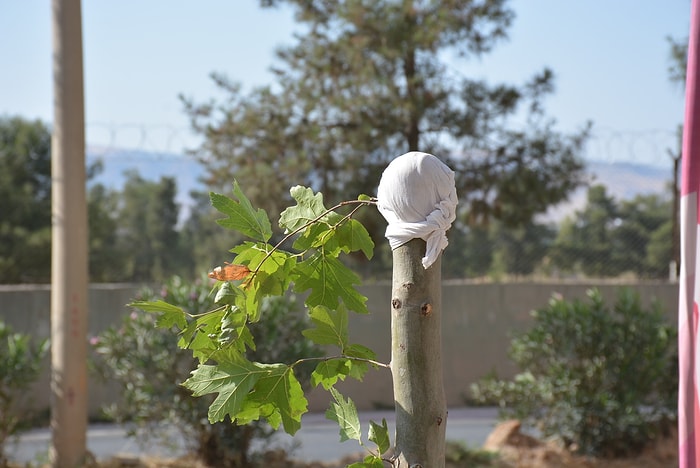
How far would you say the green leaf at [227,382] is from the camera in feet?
4.37

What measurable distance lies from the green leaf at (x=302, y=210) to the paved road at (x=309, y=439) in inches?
168

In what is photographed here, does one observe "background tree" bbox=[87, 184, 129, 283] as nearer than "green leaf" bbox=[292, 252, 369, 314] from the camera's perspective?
No

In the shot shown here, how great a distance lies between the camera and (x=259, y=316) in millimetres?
1447

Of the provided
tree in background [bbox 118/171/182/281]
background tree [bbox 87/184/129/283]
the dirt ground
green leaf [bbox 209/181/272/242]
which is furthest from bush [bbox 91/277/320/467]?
background tree [bbox 87/184/129/283]

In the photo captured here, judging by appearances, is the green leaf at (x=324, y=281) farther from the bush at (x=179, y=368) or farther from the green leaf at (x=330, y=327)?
the bush at (x=179, y=368)

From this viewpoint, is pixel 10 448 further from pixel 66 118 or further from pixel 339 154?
pixel 339 154

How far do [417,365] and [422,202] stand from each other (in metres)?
0.25

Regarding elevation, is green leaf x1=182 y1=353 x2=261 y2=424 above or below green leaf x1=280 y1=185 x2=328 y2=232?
below

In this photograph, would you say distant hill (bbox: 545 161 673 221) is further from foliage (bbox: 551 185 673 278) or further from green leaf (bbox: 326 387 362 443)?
green leaf (bbox: 326 387 362 443)

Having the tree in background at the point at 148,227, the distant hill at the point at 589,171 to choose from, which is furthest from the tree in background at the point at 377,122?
the tree in background at the point at 148,227

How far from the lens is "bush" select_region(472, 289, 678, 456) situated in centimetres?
561

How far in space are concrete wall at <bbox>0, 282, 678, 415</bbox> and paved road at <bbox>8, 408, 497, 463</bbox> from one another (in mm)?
242

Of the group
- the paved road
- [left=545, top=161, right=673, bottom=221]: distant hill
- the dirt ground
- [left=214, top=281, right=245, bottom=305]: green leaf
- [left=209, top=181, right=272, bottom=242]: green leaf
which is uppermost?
[left=545, top=161, right=673, bottom=221]: distant hill

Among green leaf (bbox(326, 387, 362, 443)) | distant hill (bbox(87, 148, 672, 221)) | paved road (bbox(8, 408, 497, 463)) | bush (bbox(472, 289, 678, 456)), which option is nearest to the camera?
green leaf (bbox(326, 387, 362, 443))
